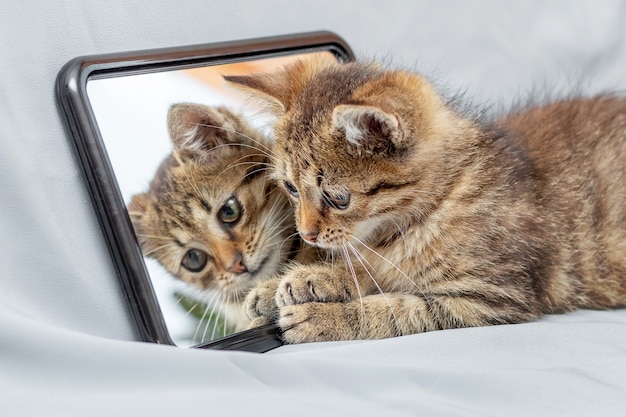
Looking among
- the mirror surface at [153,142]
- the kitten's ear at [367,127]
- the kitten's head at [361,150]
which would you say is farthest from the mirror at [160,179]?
the kitten's ear at [367,127]

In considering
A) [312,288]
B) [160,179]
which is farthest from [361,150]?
[160,179]

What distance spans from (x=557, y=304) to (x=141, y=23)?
1028 mm

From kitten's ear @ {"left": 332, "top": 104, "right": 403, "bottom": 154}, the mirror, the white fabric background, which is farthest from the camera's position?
the mirror

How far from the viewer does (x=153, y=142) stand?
1371 mm

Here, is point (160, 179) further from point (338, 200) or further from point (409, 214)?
point (409, 214)

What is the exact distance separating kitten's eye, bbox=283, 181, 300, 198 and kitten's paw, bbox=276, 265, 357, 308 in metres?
0.14

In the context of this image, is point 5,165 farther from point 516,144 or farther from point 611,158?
point 611,158

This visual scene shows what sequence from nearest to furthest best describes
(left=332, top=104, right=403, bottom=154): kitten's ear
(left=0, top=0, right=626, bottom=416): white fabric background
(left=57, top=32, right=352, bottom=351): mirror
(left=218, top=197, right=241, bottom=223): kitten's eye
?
(left=0, top=0, right=626, bottom=416): white fabric background, (left=332, top=104, right=403, bottom=154): kitten's ear, (left=57, top=32, right=352, bottom=351): mirror, (left=218, top=197, right=241, bottom=223): kitten's eye

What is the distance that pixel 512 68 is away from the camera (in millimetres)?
2176

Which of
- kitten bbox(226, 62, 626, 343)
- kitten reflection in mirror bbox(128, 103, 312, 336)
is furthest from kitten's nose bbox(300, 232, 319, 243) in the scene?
kitten reflection in mirror bbox(128, 103, 312, 336)

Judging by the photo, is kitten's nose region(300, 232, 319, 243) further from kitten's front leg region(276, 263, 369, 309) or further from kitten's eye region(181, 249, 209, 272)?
kitten's eye region(181, 249, 209, 272)

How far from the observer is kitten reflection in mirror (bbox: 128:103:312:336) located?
1.34 m

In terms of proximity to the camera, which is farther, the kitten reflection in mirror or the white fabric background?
the kitten reflection in mirror

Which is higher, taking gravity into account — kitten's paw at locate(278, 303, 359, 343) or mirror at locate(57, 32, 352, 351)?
mirror at locate(57, 32, 352, 351)
